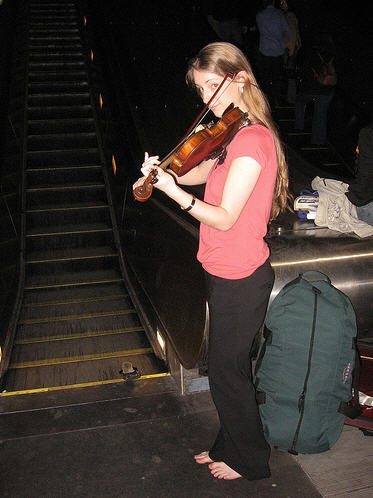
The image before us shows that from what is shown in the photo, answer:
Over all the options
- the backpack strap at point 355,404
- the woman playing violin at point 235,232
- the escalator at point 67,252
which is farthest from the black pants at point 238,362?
the escalator at point 67,252

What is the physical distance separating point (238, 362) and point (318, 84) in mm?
4724

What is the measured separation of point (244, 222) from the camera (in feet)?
5.79

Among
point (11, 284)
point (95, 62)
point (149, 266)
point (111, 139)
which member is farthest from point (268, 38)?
point (11, 284)

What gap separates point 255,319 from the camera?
189 cm

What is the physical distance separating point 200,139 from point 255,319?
2.44ft

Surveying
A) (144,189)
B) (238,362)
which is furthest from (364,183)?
(144,189)

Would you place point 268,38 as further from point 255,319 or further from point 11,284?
point 255,319

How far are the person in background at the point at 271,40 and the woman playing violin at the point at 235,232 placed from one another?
15.8 feet

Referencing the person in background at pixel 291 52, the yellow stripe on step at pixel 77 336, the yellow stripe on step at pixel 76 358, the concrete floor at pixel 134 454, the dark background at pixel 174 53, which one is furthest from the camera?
the person in background at pixel 291 52

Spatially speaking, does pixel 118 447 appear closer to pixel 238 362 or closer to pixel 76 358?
pixel 238 362

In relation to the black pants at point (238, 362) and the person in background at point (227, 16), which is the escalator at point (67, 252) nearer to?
the black pants at point (238, 362)

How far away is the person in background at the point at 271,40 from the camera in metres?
5.99

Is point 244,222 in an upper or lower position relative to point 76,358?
upper

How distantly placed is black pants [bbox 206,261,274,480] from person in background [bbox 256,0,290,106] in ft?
16.6
